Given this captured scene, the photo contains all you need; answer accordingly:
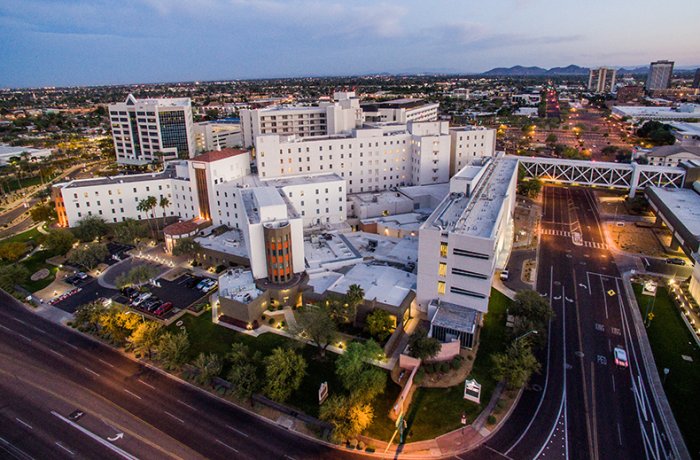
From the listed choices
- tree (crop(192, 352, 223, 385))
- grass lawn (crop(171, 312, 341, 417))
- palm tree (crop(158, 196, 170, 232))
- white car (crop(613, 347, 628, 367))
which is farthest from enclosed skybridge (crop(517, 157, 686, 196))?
tree (crop(192, 352, 223, 385))

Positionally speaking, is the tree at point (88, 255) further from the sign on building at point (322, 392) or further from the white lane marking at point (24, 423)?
the sign on building at point (322, 392)

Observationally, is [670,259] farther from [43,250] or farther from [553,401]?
[43,250]

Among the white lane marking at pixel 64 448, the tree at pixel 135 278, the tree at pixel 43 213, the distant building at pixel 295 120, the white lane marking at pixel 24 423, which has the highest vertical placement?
the distant building at pixel 295 120

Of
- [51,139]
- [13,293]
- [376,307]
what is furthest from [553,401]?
[51,139]

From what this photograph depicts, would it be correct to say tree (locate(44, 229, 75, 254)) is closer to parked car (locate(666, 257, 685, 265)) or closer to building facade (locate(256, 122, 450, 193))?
building facade (locate(256, 122, 450, 193))

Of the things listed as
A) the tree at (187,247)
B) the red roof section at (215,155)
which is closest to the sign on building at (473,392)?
the tree at (187,247)
